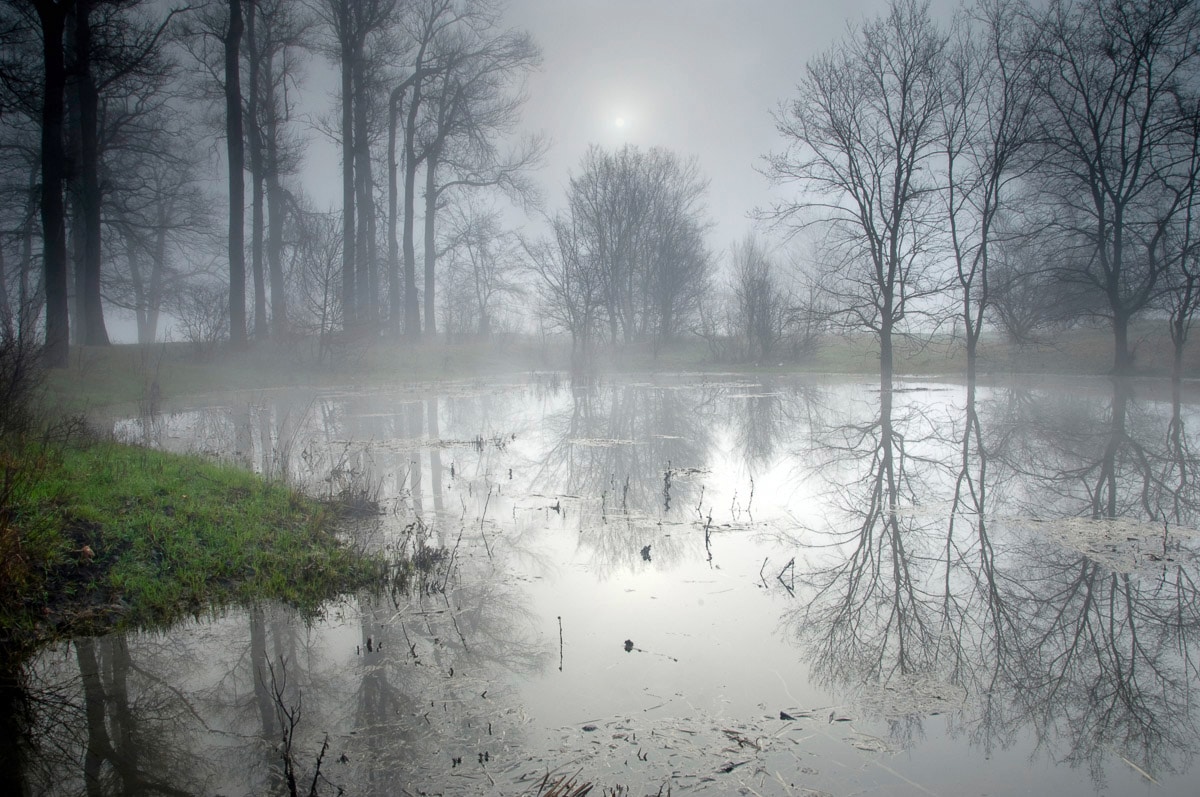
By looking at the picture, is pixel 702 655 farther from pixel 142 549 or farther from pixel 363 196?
pixel 363 196

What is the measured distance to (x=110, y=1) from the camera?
13648 mm

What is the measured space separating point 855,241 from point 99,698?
18.0 meters

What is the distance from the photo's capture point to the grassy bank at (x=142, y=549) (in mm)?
3814

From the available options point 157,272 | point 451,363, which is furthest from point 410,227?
point 157,272

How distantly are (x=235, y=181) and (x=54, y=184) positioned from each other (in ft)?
21.1

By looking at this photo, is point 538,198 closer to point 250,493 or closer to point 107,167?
point 107,167

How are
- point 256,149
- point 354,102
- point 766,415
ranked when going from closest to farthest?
1. point 766,415
2. point 256,149
3. point 354,102

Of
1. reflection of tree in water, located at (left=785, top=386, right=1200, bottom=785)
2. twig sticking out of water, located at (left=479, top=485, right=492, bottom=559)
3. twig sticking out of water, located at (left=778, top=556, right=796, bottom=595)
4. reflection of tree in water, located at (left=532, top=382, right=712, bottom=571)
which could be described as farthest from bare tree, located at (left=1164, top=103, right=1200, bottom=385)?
twig sticking out of water, located at (left=479, top=485, right=492, bottom=559)

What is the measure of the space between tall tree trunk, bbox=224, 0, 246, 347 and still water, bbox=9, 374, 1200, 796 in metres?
14.3

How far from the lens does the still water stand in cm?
256

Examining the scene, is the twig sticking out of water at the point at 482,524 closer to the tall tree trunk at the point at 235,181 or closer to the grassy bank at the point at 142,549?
the grassy bank at the point at 142,549

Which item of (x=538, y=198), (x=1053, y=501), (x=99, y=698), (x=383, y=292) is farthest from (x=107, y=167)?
(x=1053, y=501)

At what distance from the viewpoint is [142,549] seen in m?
4.51

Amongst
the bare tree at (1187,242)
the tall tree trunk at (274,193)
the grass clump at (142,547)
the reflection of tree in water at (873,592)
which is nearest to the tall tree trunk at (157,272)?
the tall tree trunk at (274,193)
